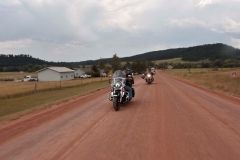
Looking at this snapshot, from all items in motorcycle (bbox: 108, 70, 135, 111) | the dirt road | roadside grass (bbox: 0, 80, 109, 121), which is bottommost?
roadside grass (bbox: 0, 80, 109, 121)

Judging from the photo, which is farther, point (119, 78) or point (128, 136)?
point (119, 78)

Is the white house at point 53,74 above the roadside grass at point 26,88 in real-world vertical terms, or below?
above

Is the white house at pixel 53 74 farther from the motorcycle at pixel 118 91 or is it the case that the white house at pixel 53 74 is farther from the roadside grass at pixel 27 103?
the motorcycle at pixel 118 91

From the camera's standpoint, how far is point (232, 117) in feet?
28.0

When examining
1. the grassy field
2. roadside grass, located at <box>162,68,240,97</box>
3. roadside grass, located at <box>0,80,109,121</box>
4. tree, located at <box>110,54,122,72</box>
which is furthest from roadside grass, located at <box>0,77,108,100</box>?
tree, located at <box>110,54,122,72</box>

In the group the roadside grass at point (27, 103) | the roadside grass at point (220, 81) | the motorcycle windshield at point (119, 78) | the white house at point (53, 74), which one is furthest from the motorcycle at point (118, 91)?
the white house at point (53, 74)

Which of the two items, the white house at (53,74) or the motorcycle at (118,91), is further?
the white house at (53,74)

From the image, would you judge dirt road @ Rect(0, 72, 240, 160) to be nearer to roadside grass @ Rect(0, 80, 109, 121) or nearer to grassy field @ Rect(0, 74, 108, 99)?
roadside grass @ Rect(0, 80, 109, 121)

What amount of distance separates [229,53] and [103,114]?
590 feet

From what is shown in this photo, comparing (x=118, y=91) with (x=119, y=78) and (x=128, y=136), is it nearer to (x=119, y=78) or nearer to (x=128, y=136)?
(x=119, y=78)

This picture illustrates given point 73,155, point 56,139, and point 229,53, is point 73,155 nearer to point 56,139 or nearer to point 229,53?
point 56,139

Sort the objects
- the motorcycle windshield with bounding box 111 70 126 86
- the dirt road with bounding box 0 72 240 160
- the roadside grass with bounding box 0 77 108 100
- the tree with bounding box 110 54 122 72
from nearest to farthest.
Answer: the dirt road with bounding box 0 72 240 160 < the motorcycle windshield with bounding box 111 70 126 86 < the roadside grass with bounding box 0 77 108 100 < the tree with bounding box 110 54 122 72

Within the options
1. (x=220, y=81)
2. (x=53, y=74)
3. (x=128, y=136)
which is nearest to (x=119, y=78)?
(x=128, y=136)

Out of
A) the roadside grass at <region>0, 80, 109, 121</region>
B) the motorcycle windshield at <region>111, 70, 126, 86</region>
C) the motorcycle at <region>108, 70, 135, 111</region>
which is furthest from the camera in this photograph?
the roadside grass at <region>0, 80, 109, 121</region>
